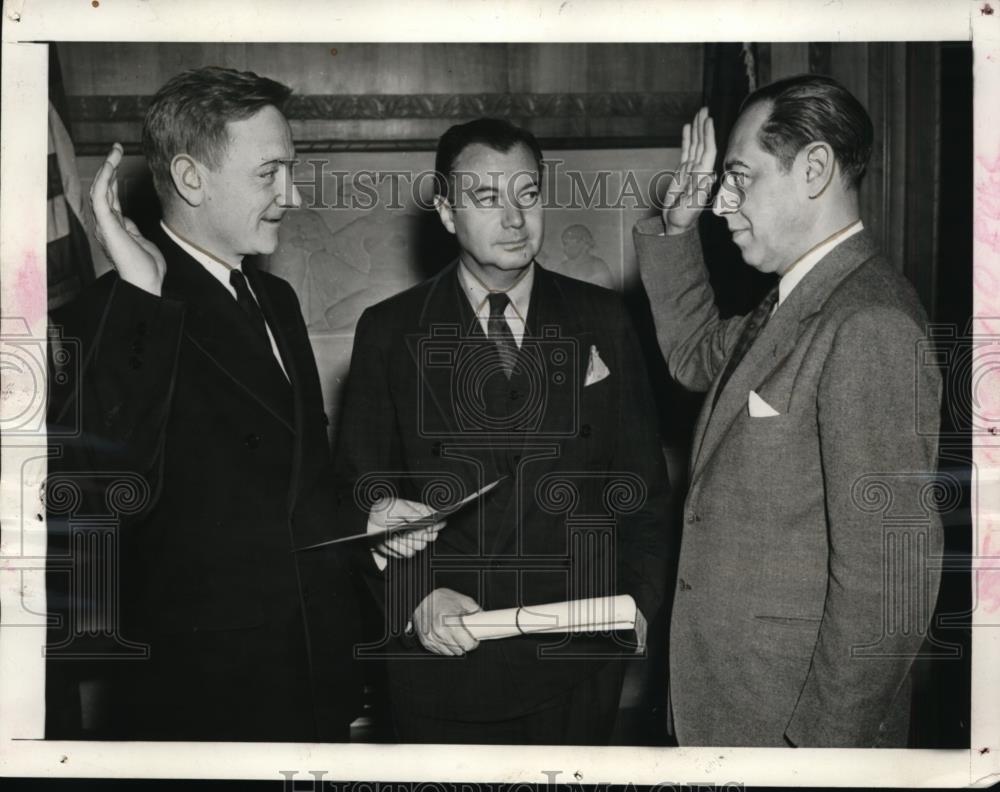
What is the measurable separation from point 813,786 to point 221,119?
161 cm

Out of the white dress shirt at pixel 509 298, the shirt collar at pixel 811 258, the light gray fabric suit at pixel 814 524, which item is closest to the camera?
the light gray fabric suit at pixel 814 524

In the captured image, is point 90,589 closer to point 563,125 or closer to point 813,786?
point 563,125

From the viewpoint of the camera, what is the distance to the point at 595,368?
2.01 m

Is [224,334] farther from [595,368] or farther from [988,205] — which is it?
[988,205]

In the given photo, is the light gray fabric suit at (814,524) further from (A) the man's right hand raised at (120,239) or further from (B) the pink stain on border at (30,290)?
(B) the pink stain on border at (30,290)

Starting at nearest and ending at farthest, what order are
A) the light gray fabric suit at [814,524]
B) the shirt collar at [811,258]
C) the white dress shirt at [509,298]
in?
the light gray fabric suit at [814,524], the shirt collar at [811,258], the white dress shirt at [509,298]

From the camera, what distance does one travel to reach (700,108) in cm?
202

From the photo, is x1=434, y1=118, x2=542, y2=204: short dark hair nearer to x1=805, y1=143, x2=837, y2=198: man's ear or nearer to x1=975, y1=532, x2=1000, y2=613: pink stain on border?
x1=805, y1=143, x2=837, y2=198: man's ear

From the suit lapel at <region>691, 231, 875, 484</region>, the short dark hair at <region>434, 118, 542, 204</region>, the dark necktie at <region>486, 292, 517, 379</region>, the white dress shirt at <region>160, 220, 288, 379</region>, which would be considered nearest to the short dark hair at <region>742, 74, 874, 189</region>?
the suit lapel at <region>691, 231, 875, 484</region>

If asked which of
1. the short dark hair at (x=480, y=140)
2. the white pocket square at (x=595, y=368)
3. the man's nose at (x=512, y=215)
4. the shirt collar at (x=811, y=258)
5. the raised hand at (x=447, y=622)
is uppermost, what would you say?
the short dark hair at (x=480, y=140)

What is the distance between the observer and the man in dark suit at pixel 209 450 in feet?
6.41

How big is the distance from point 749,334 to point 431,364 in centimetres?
57

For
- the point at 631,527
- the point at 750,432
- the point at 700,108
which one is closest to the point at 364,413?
the point at 631,527

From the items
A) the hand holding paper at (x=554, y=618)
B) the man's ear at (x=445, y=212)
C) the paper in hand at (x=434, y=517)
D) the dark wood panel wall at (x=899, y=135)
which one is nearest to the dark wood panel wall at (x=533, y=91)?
the dark wood panel wall at (x=899, y=135)
